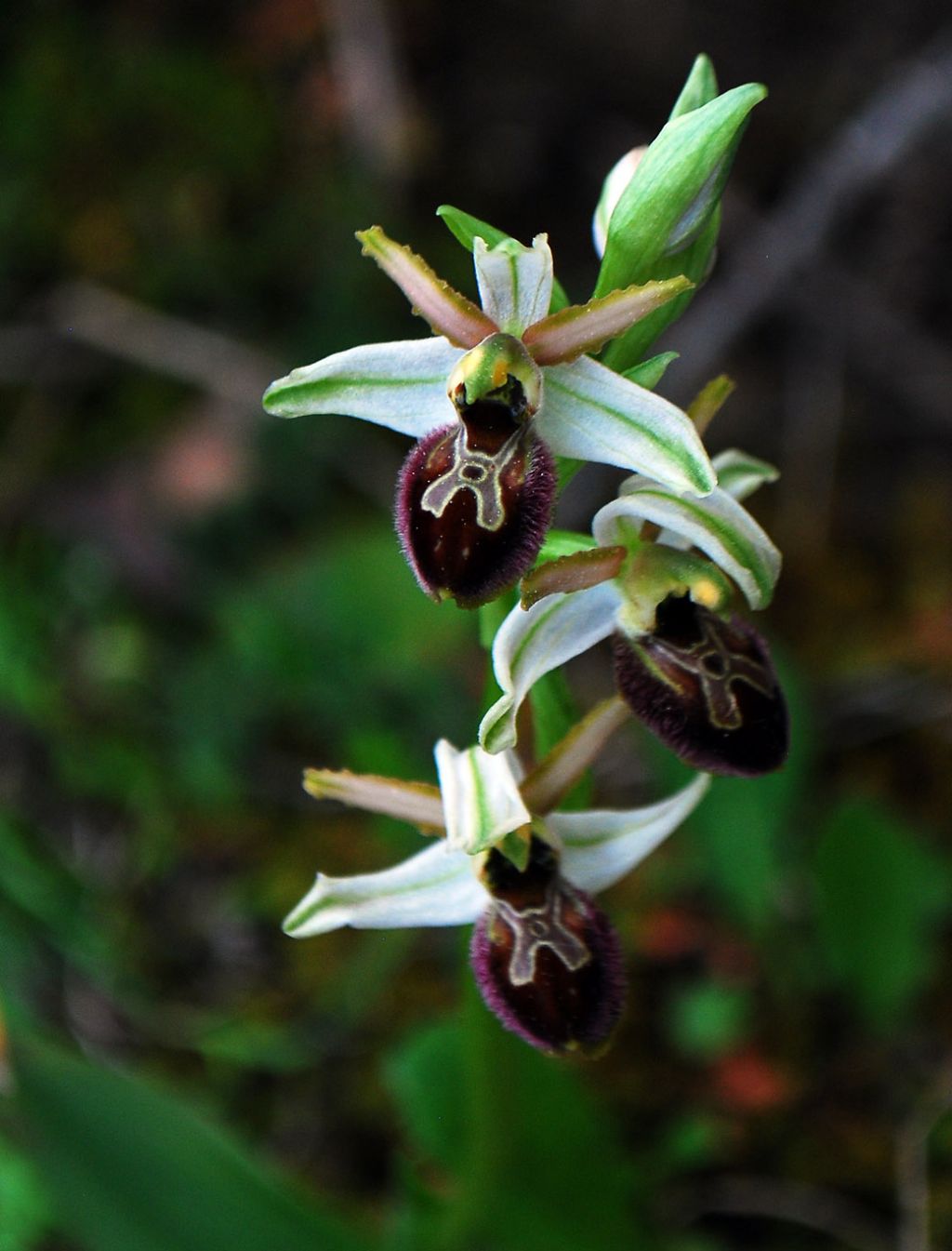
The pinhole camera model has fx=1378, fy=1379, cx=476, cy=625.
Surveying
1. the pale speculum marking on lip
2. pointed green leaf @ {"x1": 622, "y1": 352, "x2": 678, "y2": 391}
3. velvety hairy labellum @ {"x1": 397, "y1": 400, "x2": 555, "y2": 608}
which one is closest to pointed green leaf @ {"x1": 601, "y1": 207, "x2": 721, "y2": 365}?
pointed green leaf @ {"x1": 622, "y1": 352, "x2": 678, "y2": 391}

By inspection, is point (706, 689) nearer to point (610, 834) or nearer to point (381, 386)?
point (610, 834)

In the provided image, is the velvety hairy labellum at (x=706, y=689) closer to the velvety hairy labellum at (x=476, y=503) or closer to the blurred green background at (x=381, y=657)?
the velvety hairy labellum at (x=476, y=503)

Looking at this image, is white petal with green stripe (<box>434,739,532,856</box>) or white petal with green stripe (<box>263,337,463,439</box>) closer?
white petal with green stripe (<box>263,337,463,439</box>)

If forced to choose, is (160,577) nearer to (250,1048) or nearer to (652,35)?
(250,1048)

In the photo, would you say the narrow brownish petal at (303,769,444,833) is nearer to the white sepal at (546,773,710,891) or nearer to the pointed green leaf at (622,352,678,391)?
the white sepal at (546,773,710,891)

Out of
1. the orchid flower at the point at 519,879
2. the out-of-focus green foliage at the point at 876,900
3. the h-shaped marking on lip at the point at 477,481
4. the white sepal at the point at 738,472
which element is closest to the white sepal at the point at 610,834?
the orchid flower at the point at 519,879

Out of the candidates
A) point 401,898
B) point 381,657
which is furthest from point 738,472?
point 381,657
